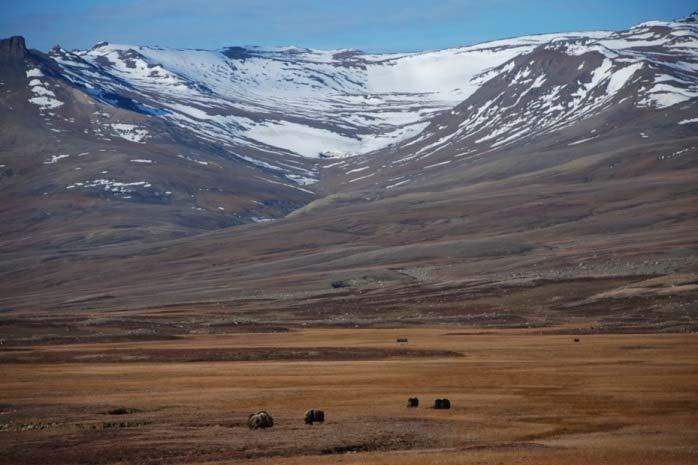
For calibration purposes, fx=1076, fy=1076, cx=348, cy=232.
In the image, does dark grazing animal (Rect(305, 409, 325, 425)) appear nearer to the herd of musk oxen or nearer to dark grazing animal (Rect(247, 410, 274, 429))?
the herd of musk oxen

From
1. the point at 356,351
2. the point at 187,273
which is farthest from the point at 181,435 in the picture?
the point at 187,273

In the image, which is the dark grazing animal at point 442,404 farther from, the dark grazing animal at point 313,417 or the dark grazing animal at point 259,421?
the dark grazing animal at point 259,421

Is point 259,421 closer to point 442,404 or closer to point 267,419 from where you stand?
point 267,419

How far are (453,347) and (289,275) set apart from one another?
100 metres

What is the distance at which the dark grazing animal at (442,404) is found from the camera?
36312 millimetres

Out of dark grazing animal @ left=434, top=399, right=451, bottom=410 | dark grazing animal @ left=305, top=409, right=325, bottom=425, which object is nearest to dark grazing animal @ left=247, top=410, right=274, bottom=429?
dark grazing animal @ left=305, top=409, right=325, bottom=425

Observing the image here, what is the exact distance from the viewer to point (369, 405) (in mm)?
38031

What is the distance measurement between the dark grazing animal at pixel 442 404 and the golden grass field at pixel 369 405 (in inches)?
20.8

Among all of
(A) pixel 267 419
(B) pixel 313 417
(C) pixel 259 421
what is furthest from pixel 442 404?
(C) pixel 259 421

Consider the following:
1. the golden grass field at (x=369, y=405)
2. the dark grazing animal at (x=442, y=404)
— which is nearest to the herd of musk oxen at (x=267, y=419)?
the golden grass field at (x=369, y=405)

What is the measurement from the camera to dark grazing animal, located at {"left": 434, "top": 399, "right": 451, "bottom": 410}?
3631 cm

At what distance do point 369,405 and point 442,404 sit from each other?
2946 mm

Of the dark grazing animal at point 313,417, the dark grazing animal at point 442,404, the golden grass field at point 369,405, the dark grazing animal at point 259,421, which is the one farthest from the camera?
the dark grazing animal at point 442,404

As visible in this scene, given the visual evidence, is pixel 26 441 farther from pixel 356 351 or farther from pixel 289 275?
pixel 289 275
